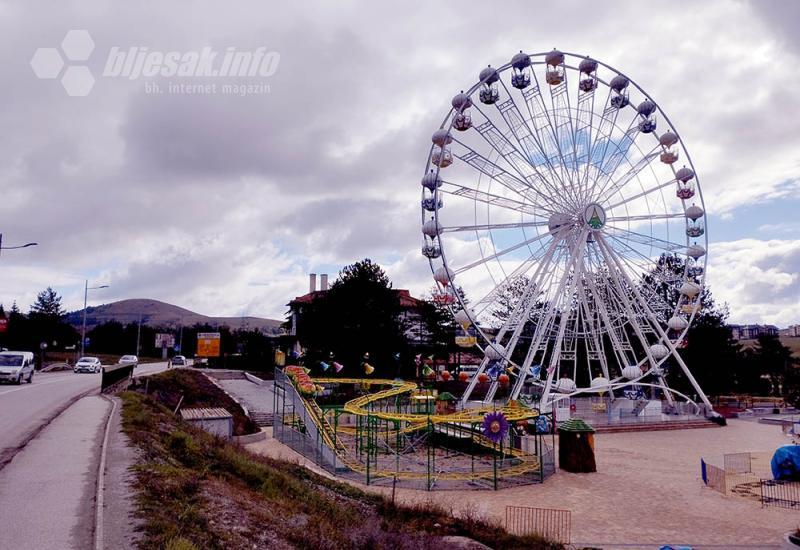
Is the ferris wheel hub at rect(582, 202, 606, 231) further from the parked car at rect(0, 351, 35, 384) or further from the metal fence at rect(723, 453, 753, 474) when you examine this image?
Answer: the parked car at rect(0, 351, 35, 384)

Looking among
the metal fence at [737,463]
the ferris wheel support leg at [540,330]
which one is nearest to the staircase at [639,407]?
the ferris wheel support leg at [540,330]

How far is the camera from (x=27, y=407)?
2116cm

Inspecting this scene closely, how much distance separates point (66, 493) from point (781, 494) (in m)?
18.6

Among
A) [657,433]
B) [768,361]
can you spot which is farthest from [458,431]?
[768,361]

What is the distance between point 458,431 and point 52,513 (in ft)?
61.9

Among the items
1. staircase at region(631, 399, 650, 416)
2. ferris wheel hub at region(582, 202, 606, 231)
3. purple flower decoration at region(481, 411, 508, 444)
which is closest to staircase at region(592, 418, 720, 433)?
staircase at region(631, 399, 650, 416)

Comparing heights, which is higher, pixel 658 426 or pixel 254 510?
pixel 254 510

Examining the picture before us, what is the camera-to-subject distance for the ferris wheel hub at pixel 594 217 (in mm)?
31000

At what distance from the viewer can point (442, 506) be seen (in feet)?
53.2

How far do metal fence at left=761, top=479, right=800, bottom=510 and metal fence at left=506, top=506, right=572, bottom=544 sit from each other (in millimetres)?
6327

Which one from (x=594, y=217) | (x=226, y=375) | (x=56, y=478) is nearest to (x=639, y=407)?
(x=594, y=217)

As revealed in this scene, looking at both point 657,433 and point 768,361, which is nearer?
point 657,433

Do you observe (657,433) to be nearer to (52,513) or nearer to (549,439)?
(549,439)

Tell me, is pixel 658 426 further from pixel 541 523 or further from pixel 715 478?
pixel 541 523
